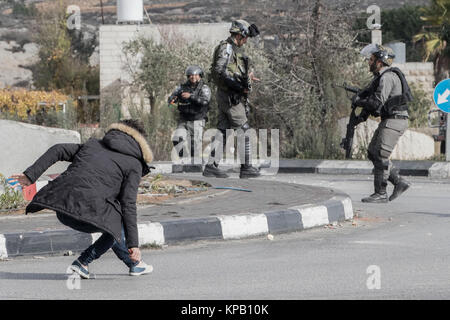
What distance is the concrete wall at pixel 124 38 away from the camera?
34312mm

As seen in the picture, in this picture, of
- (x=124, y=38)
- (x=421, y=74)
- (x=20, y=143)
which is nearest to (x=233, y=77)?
(x=20, y=143)

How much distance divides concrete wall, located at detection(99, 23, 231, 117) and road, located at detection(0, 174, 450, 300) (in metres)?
25.8

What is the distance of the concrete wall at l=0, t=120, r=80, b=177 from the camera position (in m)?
9.50

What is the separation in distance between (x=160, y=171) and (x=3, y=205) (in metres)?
7.03

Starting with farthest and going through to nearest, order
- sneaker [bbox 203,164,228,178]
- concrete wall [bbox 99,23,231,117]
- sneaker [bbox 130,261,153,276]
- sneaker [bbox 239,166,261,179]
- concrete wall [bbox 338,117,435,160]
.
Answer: concrete wall [bbox 99,23,231,117]
concrete wall [bbox 338,117,435,160]
sneaker [bbox 239,166,261,179]
sneaker [bbox 203,164,228,178]
sneaker [bbox 130,261,153,276]

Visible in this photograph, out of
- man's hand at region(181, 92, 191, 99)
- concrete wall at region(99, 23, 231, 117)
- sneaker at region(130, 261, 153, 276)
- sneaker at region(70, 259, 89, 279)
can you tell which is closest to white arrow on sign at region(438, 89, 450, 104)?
man's hand at region(181, 92, 191, 99)

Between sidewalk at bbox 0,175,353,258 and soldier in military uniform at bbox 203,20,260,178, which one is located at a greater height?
soldier in military uniform at bbox 203,20,260,178

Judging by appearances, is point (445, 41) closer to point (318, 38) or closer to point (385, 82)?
point (318, 38)

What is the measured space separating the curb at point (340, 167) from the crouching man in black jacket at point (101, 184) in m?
9.36

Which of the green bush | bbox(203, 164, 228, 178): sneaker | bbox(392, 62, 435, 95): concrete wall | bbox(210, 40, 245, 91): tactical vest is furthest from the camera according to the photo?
bbox(392, 62, 435, 95): concrete wall

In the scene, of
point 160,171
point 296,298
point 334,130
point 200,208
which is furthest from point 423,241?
point 334,130

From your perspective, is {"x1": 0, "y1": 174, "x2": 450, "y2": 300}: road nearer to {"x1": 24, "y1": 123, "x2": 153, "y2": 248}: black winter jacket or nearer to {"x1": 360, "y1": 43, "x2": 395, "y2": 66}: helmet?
{"x1": 24, "y1": 123, "x2": 153, "y2": 248}: black winter jacket

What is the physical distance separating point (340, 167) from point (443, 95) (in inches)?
80.0

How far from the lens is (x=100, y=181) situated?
594cm
